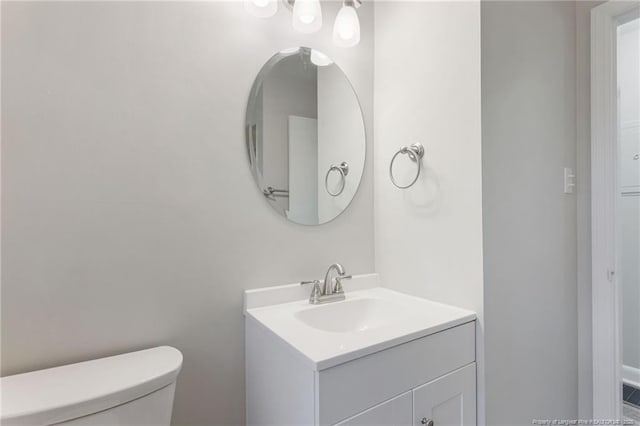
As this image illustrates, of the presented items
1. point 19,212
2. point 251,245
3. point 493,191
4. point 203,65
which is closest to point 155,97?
point 203,65

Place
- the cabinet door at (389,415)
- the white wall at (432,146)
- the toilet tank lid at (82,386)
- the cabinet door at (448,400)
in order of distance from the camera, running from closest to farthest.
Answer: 1. the toilet tank lid at (82,386)
2. the cabinet door at (389,415)
3. the cabinet door at (448,400)
4. the white wall at (432,146)

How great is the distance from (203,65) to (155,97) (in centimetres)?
22

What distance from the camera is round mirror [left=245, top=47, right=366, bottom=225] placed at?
1241 millimetres

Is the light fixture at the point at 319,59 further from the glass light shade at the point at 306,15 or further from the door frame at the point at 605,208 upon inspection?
the door frame at the point at 605,208

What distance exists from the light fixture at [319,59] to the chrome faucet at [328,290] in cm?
91

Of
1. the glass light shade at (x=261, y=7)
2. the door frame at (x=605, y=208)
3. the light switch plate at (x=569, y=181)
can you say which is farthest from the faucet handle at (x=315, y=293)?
the door frame at (x=605, y=208)

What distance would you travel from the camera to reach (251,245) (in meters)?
1.20

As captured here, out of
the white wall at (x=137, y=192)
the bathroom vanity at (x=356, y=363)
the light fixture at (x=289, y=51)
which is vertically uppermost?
the light fixture at (x=289, y=51)

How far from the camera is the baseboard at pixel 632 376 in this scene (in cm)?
205

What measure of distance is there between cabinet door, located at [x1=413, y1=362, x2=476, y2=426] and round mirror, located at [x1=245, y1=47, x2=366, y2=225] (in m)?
0.75

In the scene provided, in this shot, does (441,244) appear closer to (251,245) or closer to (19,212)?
(251,245)

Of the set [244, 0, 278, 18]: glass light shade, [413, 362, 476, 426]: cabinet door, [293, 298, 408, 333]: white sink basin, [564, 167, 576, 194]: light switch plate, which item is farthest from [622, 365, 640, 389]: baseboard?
[244, 0, 278, 18]: glass light shade

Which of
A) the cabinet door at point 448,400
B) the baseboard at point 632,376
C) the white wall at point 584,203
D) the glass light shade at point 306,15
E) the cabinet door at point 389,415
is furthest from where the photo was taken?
the baseboard at point 632,376

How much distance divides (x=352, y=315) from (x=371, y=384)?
1.48 feet
